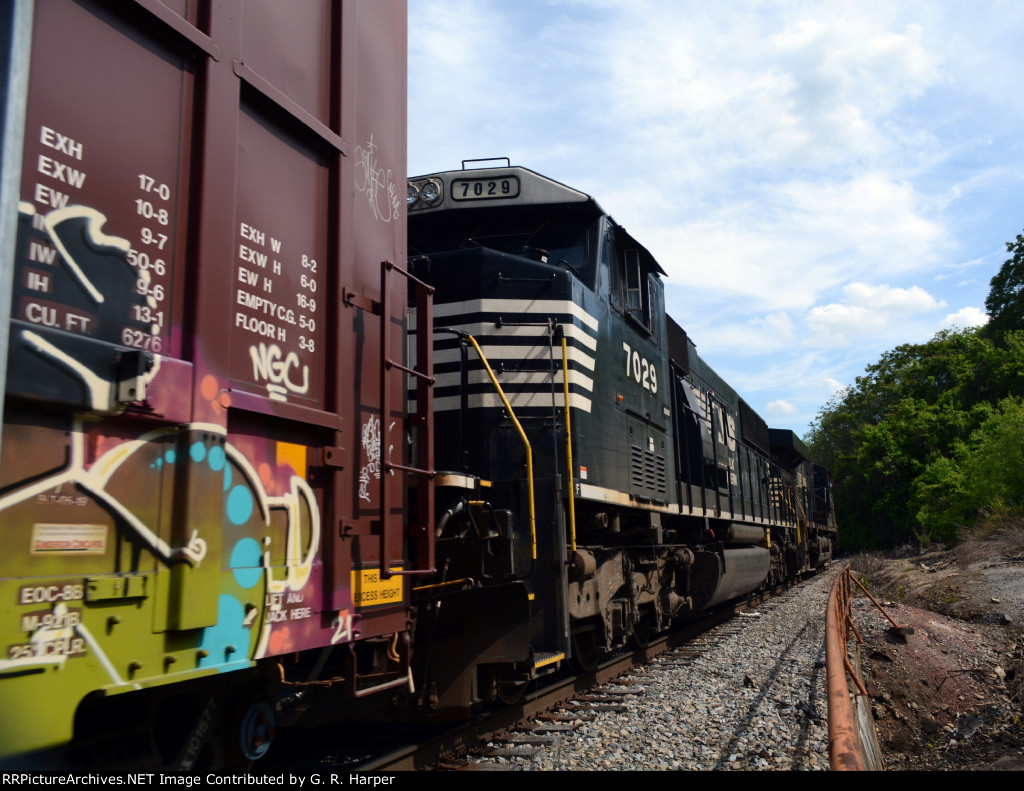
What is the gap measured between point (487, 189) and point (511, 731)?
413cm

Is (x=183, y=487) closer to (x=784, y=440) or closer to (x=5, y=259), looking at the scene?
(x=5, y=259)

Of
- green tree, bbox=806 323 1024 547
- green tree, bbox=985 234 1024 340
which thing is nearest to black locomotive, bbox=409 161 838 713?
green tree, bbox=806 323 1024 547

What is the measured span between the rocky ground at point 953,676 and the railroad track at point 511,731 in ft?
6.86

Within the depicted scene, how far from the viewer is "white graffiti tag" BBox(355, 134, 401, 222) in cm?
377

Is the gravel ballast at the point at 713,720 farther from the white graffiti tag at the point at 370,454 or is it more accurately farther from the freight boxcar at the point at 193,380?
the white graffiti tag at the point at 370,454

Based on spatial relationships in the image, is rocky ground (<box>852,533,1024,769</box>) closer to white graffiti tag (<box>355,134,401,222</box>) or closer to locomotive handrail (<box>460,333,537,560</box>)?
locomotive handrail (<box>460,333,537,560</box>)

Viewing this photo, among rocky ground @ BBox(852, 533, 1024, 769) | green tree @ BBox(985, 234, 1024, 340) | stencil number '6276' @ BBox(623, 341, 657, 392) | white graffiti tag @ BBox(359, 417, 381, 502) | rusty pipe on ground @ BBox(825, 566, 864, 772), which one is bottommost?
rocky ground @ BBox(852, 533, 1024, 769)

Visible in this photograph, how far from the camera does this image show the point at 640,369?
7.89 meters

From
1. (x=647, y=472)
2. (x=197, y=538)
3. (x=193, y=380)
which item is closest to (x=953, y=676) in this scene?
(x=647, y=472)

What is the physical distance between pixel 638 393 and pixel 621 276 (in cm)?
115

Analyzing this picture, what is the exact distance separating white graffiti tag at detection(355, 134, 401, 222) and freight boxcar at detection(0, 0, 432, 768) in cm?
2

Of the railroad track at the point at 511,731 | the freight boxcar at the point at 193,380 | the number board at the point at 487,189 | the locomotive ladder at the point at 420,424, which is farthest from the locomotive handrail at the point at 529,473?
the number board at the point at 487,189

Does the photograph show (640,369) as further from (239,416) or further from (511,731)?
(239,416)

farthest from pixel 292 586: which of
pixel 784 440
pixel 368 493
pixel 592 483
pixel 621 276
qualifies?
pixel 784 440
